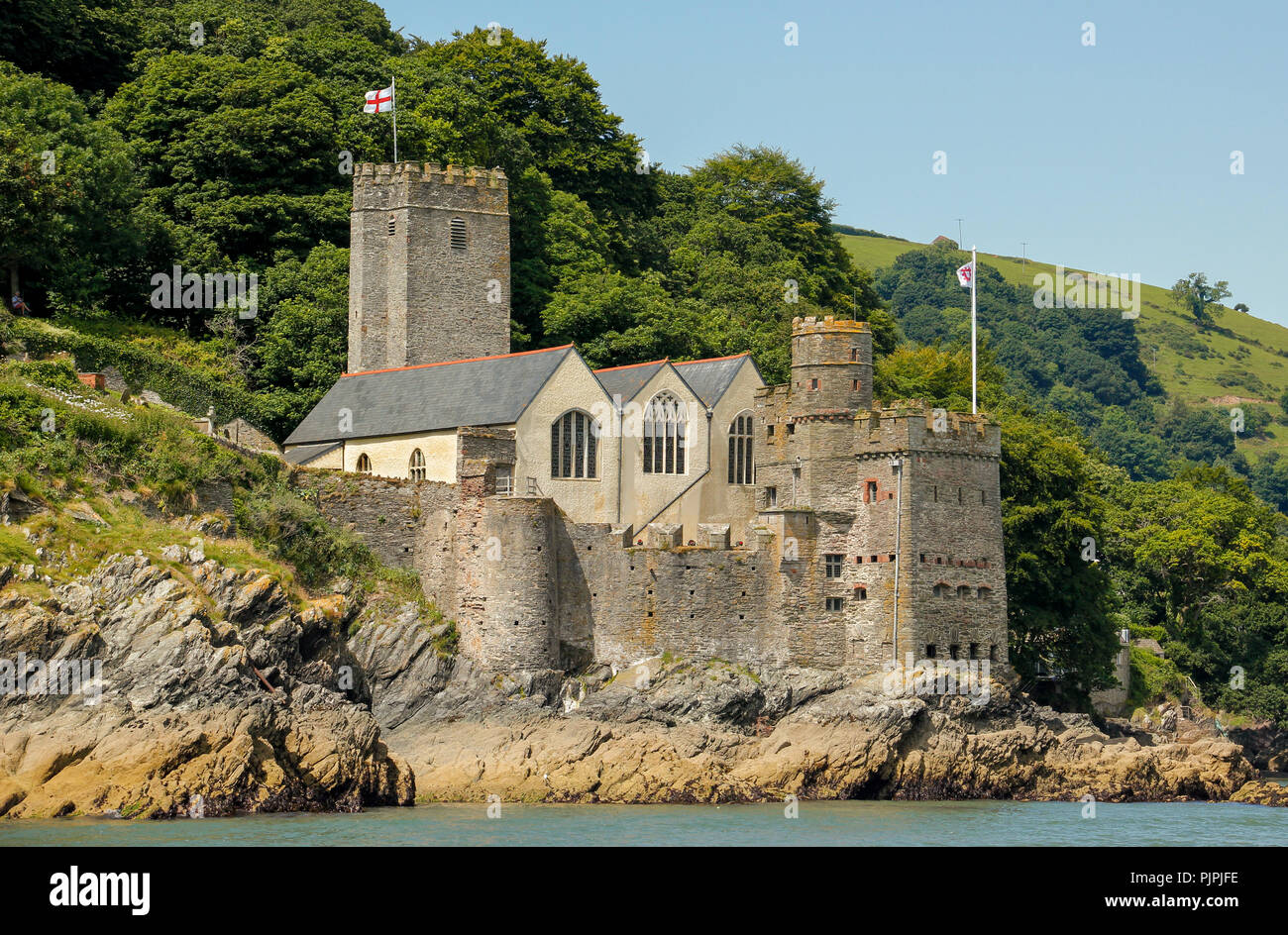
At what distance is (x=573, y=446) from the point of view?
57.8 metres

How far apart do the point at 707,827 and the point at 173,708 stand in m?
12.6

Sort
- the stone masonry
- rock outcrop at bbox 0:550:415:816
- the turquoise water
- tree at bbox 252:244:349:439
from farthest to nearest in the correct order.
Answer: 1. tree at bbox 252:244:349:439
2. the stone masonry
3. rock outcrop at bbox 0:550:415:816
4. the turquoise water

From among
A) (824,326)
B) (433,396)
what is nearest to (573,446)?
(433,396)

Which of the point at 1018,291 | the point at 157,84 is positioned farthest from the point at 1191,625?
the point at 1018,291

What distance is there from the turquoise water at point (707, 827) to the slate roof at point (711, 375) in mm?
14667

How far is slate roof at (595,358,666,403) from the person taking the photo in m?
59.3

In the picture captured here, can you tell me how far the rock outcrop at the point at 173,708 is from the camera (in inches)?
1681

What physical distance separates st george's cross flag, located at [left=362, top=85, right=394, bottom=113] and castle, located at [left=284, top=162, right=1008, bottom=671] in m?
13.0

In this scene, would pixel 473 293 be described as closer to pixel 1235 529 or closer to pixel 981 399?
pixel 981 399

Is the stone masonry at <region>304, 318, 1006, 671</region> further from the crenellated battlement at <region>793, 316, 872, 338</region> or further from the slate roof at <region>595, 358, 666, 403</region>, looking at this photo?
the slate roof at <region>595, 358, 666, 403</region>

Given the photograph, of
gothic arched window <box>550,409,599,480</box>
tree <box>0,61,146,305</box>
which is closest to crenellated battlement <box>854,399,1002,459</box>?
gothic arched window <box>550,409,599,480</box>

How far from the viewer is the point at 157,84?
72.8m

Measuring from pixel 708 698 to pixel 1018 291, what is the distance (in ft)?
467

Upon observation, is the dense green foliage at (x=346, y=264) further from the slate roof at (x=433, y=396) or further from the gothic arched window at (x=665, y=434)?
the gothic arched window at (x=665, y=434)
